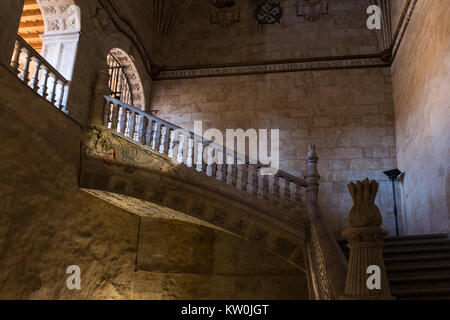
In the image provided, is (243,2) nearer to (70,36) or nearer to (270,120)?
(270,120)

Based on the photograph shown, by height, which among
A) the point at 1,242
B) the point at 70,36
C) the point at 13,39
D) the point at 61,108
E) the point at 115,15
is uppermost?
the point at 115,15

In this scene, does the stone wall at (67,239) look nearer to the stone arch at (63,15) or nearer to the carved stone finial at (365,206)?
the stone arch at (63,15)

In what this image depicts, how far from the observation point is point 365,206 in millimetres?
2828

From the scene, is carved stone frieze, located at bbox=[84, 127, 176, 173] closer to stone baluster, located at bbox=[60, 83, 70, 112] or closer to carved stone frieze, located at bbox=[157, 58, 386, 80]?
stone baluster, located at bbox=[60, 83, 70, 112]

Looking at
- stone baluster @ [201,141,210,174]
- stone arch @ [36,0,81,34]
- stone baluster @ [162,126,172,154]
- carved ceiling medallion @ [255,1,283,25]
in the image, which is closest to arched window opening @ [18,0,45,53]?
stone arch @ [36,0,81,34]

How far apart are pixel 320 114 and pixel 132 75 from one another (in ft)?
13.6

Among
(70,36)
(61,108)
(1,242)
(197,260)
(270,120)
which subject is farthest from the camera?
(270,120)

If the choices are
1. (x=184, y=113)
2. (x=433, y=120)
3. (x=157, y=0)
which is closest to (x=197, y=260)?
(x=184, y=113)

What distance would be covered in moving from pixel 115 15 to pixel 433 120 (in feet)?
18.3

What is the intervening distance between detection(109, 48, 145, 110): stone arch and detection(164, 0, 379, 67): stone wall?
1.25m

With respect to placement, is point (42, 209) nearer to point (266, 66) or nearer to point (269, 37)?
point (266, 66)

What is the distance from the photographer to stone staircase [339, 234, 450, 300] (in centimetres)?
369

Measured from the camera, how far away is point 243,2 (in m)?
9.41

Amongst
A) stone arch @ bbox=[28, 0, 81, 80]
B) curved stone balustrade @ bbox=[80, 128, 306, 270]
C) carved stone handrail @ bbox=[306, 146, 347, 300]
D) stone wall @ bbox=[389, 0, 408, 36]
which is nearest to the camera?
carved stone handrail @ bbox=[306, 146, 347, 300]
